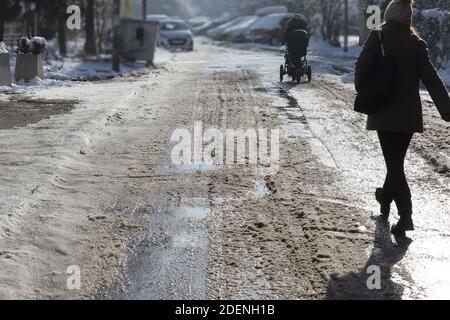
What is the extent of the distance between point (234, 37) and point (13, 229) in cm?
3915

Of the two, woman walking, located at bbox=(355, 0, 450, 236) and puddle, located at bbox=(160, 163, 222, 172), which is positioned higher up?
woman walking, located at bbox=(355, 0, 450, 236)

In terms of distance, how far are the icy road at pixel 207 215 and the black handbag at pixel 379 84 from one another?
978 mm

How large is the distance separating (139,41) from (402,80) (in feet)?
60.0

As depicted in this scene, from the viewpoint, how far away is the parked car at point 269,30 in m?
37.9

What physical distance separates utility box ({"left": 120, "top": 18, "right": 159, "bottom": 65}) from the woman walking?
58.6ft

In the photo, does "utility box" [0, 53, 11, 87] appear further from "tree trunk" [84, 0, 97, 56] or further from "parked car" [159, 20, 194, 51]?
"parked car" [159, 20, 194, 51]

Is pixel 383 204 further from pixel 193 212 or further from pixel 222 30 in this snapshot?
pixel 222 30

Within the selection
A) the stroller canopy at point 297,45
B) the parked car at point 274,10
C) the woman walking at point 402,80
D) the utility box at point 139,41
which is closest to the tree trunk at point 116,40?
the utility box at point 139,41

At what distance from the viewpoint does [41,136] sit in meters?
8.60

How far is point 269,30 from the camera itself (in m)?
38.1

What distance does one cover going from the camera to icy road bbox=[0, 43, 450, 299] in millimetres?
4035

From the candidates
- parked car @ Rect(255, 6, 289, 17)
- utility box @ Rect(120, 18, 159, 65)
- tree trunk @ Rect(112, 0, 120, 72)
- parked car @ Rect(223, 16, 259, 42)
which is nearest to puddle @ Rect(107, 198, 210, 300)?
tree trunk @ Rect(112, 0, 120, 72)
